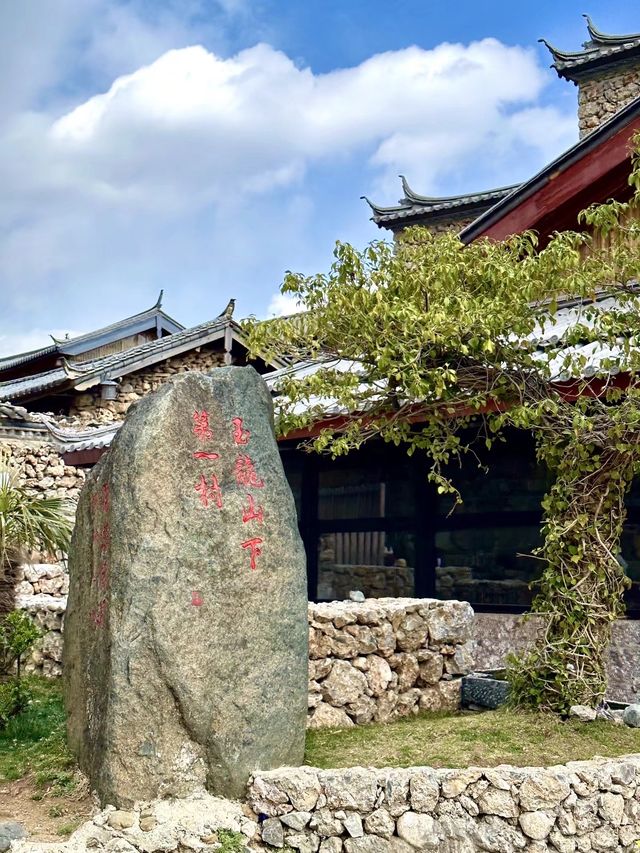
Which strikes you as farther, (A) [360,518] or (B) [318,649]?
(A) [360,518]

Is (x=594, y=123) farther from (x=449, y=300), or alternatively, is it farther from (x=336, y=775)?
(x=336, y=775)

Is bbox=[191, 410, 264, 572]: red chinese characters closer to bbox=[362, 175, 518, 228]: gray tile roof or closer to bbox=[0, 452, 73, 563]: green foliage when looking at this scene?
bbox=[0, 452, 73, 563]: green foliage

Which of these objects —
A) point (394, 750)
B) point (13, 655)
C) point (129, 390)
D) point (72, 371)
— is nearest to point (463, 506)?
point (394, 750)

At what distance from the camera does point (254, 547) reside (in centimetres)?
591

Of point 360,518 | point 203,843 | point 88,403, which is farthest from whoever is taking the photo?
point 88,403

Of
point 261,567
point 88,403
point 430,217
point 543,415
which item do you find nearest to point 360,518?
point 543,415

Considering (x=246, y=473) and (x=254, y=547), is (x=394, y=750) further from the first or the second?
(x=246, y=473)

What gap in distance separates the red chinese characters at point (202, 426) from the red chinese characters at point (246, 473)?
238 millimetres

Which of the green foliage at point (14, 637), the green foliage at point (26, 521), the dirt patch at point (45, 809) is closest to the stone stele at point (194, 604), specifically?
the dirt patch at point (45, 809)

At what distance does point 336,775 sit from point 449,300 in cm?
325

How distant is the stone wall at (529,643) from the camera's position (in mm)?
8992

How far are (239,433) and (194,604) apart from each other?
1.07 m

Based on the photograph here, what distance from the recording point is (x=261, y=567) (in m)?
5.93

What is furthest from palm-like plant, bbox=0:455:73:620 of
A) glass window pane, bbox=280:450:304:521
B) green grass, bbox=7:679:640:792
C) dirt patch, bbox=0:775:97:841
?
glass window pane, bbox=280:450:304:521
